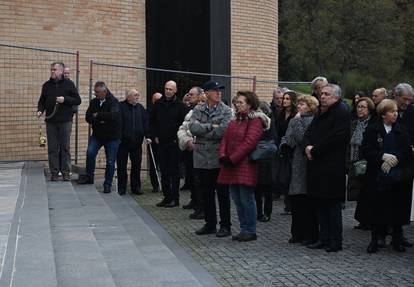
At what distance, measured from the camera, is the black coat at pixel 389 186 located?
7055mm

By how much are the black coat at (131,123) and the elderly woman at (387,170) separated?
15.9 feet

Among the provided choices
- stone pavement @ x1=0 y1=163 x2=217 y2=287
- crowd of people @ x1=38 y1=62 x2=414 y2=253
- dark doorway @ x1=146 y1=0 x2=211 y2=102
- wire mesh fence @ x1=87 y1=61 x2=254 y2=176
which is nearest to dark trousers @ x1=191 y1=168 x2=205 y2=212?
crowd of people @ x1=38 y1=62 x2=414 y2=253

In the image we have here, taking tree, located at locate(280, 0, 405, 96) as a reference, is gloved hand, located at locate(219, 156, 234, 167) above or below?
below

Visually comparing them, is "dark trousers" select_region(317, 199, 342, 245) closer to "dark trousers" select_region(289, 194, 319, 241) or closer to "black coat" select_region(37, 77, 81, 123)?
"dark trousers" select_region(289, 194, 319, 241)

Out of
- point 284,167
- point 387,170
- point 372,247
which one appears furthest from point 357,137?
point 372,247

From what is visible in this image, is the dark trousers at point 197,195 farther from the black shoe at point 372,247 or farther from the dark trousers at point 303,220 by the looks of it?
the black shoe at point 372,247

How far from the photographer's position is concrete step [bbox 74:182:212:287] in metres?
5.67

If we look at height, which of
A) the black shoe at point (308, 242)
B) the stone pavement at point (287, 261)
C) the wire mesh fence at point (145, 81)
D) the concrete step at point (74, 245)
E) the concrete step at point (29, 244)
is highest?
the wire mesh fence at point (145, 81)

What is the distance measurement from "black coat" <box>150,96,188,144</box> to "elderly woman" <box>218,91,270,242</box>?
8.58 feet

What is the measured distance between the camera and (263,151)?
7441mm

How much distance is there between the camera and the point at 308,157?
710 cm

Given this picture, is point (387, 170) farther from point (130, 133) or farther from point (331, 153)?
point (130, 133)

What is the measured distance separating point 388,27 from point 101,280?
31.9 m

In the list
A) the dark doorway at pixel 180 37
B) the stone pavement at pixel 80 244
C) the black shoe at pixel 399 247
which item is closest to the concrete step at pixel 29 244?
the stone pavement at pixel 80 244
